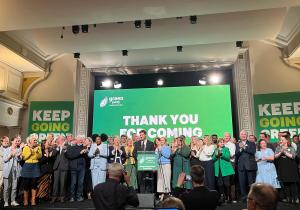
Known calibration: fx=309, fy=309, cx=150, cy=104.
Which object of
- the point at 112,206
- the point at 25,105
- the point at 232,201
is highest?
the point at 25,105

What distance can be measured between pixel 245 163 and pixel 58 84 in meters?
6.57

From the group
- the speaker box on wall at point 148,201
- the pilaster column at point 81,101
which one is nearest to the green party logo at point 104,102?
the pilaster column at point 81,101

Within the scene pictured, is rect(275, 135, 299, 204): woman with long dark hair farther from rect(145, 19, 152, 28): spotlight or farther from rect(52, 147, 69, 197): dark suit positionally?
rect(52, 147, 69, 197): dark suit

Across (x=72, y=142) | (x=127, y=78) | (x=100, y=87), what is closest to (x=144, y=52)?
(x=127, y=78)

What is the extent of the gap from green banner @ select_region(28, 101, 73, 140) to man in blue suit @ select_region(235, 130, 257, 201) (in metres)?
5.57

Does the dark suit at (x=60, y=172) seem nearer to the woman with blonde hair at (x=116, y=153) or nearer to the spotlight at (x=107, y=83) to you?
the woman with blonde hair at (x=116, y=153)

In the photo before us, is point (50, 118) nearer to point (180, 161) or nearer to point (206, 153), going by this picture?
point (180, 161)

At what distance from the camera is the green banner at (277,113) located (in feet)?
27.8

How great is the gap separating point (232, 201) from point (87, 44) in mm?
5166

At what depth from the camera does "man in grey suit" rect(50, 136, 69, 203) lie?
239 inches

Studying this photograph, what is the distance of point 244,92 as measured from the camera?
9.10 meters

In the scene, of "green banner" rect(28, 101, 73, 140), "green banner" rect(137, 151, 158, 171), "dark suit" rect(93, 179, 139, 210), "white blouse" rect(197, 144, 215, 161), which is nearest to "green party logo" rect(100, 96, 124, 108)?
"green banner" rect(28, 101, 73, 140)

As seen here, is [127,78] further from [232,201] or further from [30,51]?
[232,201]

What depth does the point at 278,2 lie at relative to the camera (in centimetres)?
566
